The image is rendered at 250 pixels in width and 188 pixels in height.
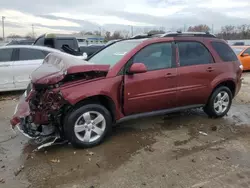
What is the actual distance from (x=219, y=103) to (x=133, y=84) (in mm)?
2288

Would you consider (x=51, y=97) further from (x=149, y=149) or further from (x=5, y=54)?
(x=5, y=54)

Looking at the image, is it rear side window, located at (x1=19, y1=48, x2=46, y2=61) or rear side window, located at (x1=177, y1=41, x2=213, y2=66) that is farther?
rear side window, located at (x1=19, y1=48, x2=46, y2=61)

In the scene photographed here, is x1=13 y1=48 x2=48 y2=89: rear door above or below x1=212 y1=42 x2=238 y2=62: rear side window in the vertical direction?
below

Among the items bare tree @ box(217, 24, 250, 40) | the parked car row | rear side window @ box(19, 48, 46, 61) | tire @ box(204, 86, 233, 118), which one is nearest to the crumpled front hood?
tire @ box(204, 86, 233, 118)

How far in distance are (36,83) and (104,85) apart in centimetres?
100

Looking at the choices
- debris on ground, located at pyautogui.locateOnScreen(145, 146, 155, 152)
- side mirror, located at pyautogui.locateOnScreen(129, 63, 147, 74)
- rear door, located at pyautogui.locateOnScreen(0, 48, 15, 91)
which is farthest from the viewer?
rear door, located at pyautogui.locateOnScreen(0, 48, 15, 91)

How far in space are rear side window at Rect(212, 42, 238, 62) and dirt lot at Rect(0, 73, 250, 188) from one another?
138 cm

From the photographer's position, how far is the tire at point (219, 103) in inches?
214

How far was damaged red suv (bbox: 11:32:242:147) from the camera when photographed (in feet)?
12.6

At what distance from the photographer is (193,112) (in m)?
6.13

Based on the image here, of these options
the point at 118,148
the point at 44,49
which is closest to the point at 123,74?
the point at 118,148

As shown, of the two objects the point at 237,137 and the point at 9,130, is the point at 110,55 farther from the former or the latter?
the point at 237,137

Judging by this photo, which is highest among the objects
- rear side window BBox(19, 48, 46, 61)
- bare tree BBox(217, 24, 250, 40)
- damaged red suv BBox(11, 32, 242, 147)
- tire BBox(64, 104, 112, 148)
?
bare tree BBox(217, 24, 250, 40)

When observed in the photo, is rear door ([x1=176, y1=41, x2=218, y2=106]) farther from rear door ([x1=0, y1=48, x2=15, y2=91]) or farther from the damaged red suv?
rear door ([x1=0, y1=48, x2=15, y2=91])
